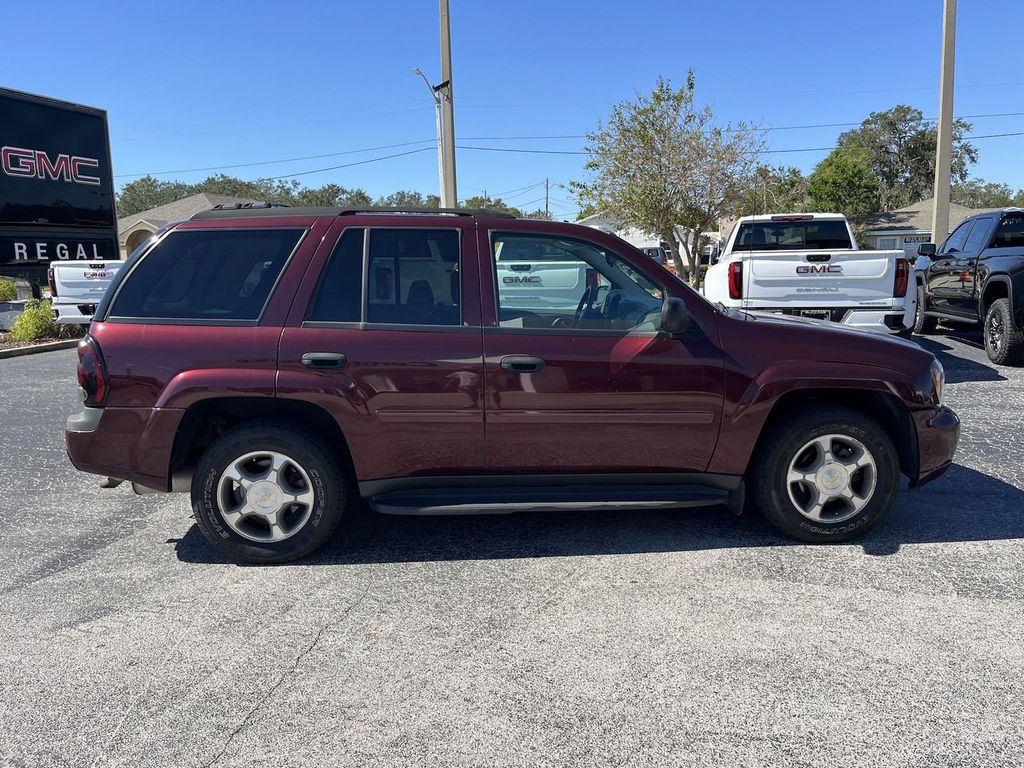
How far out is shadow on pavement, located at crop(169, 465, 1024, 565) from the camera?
166 inches

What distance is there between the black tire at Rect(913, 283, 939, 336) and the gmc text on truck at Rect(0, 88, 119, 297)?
15.4 meters

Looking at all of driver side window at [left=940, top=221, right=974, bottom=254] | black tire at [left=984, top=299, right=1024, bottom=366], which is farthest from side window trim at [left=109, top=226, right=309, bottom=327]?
driver side window at [left=940, top=221, right=974, bottom=254]

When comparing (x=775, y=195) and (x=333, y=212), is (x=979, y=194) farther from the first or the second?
(x=333, y=212)

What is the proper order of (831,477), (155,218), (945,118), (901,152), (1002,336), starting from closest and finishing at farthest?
(831,477), (1002,336), (945,118), (155,218), (901,152)

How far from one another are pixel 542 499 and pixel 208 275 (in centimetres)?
212

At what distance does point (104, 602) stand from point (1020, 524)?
16.3 feet

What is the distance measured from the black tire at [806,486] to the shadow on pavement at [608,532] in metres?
0.16

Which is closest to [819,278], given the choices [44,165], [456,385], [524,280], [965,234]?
[965,234]

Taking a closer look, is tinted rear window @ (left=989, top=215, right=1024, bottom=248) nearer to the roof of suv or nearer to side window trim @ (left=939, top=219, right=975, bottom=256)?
side window trim @ (left=939, top=219, right=975, bottom=256)

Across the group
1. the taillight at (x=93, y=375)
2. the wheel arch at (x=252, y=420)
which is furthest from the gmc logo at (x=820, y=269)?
the taillight at (x=93, y=375)

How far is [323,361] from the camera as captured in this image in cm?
388

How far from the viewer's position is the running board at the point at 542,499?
13.0 ft

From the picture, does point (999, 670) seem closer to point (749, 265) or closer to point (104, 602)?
point (104, 602)

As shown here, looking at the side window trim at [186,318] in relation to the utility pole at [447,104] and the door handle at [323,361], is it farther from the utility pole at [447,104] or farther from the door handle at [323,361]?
the utility pole at [447,104]
